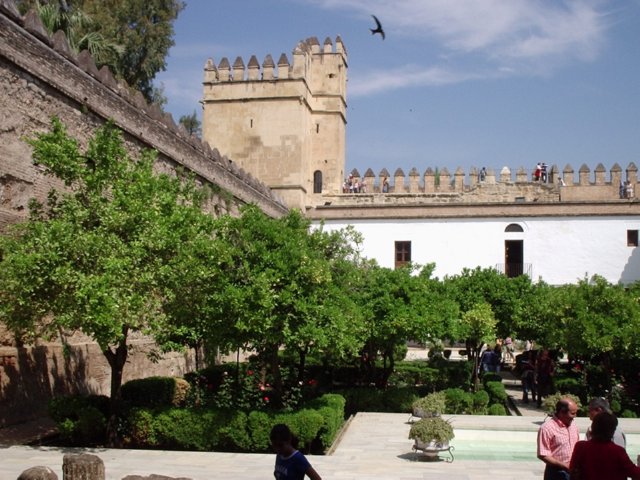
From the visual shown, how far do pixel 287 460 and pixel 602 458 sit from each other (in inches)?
85.2

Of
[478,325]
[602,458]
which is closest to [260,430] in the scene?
[602,458]

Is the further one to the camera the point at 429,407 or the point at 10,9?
the point at 429,407

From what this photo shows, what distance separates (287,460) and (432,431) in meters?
5.35

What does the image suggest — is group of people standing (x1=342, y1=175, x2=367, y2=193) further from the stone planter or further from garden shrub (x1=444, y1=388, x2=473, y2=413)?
the stone planter

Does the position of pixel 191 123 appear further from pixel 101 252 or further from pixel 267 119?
pixel 101 252

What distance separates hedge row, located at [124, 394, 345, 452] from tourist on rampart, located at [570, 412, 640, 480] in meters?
6.43

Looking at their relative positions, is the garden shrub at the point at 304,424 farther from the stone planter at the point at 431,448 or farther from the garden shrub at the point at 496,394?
the garden shrub at the point at 496,394

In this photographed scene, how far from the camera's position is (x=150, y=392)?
1266cm

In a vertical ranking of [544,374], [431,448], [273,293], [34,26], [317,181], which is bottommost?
[431,448]

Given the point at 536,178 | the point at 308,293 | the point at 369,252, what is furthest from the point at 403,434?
the point at 536,178

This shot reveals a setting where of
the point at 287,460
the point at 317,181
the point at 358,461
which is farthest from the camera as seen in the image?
the point at 317,181

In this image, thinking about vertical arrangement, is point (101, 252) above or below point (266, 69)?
below

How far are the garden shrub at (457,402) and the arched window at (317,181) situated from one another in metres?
20.7

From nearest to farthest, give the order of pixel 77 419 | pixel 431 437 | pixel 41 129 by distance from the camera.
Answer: pixel 431 437, pixel 77 419, pixel 41 129
